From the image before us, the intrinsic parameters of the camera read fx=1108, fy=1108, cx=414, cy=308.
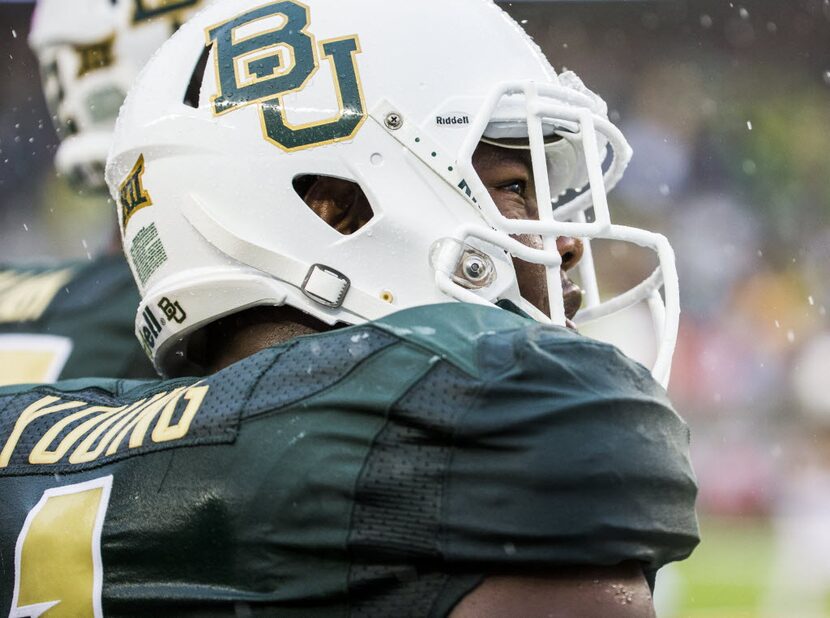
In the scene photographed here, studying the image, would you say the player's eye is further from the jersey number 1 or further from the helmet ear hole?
Answer: the jersey number 1

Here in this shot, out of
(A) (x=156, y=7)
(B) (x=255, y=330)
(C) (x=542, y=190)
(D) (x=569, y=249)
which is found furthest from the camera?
(A) (x=156, y=7)

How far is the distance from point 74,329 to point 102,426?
112 centimetres

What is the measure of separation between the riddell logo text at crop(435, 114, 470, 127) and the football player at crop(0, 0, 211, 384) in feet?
3.68

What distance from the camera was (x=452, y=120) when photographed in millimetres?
1518

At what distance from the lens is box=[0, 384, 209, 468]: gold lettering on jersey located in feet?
4.00

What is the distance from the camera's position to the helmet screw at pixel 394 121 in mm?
1496

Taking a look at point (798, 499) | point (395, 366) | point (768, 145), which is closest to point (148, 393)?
point (395, 366)

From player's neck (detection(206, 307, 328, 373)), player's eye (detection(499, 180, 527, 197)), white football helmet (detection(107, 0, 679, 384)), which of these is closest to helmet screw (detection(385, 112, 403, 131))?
white football helmet (detection(107, 0, 679, 384))

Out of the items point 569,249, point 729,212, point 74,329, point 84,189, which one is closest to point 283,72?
point 569,249

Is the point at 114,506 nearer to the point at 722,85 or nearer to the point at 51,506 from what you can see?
the point at 51,506

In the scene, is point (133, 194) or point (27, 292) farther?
point (27, 292)

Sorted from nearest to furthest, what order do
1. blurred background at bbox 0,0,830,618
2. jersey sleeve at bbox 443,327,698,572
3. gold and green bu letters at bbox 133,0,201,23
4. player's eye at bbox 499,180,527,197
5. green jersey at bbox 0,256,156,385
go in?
jersey sleeve at bbox 443,327,698,572, player's eye at bbox 499,180,527,197, green jersey at bbox 0,256,156,385, gold and green bu letters at bbox 133,0,201,23, blurred background at bbox 0,0,830,618

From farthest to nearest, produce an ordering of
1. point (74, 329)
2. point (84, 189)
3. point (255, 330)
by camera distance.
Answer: point (84, 189) → point (74, 329) → point (255, 330)

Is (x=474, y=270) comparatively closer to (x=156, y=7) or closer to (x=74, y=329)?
(x=74, y=329)
